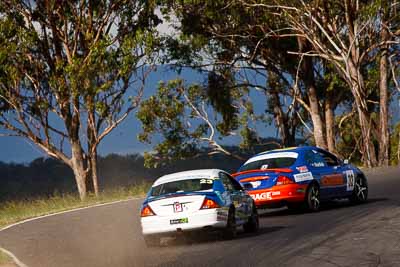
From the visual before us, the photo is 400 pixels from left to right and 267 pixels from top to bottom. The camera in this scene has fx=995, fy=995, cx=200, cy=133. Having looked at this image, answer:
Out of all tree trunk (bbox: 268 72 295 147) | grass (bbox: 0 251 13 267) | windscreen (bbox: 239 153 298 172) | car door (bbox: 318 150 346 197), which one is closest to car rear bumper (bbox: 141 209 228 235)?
grass (bbox: 0 251 13 267)

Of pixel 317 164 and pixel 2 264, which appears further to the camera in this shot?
pixel 317 164

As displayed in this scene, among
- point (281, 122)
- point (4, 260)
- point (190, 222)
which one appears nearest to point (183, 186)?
point (190, 222)

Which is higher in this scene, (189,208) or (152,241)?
(189,208)

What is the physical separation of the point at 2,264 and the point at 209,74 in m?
41.6

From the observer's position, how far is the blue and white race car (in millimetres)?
15742

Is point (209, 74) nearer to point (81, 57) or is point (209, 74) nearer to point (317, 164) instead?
point (81, 57)

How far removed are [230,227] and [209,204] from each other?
0.64 m

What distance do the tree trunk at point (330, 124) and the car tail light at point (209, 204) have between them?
3726 centimetres

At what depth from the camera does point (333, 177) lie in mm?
21359

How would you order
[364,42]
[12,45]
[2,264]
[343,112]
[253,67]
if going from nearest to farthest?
[2,264] → [12,45] → [364,42] → [253,67] → [343,112]

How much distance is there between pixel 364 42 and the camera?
1906 inches

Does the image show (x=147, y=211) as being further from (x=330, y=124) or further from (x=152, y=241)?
(x=330, y=124)

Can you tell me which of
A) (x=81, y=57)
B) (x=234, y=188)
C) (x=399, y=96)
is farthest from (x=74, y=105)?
(x=234, y=188)

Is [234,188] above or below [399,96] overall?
below
